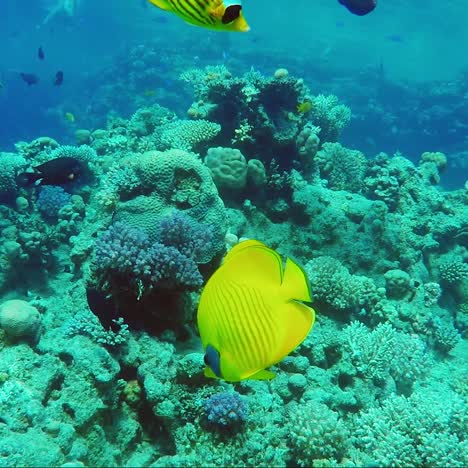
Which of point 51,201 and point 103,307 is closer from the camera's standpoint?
point 103,307

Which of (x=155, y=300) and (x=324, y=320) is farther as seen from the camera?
(x=324, y=320)

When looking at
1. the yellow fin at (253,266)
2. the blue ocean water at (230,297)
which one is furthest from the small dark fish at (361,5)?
the yellow fin at (253,266)

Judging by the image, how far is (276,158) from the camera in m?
7.45

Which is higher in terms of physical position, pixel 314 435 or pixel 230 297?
pixel 230 297

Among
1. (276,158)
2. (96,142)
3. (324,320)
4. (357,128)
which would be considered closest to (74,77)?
(357,128)

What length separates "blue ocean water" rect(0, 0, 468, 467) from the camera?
3.18 meters

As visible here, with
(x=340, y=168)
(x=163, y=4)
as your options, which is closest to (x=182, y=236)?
(x=163, y=4)

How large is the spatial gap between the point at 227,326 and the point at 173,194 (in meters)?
3.70

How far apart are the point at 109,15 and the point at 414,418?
9219 cm

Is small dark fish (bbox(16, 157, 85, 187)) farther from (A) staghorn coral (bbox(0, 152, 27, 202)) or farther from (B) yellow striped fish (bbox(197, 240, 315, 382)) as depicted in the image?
(B) yellow striped fish (bbox(197, 240, 315, 382))

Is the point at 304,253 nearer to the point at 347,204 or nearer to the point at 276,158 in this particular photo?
the point at 347,204

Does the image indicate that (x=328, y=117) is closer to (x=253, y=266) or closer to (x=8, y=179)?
(x=8, y=179)

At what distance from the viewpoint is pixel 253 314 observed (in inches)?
55.8

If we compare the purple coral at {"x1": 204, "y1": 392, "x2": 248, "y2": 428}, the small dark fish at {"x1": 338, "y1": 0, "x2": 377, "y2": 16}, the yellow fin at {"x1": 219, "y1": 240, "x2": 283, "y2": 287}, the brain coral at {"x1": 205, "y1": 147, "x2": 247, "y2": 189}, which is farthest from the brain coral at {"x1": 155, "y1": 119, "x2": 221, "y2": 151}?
the yellow fin at {"x1": 219, "y1": 240, "x2": 283, "y2": 287}
